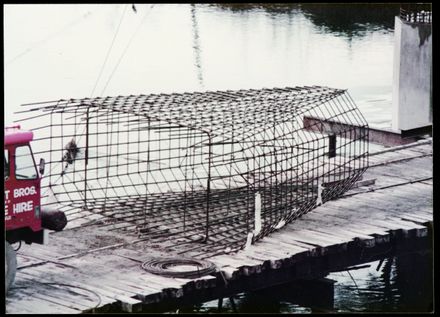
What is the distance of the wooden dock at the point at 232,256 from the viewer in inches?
808

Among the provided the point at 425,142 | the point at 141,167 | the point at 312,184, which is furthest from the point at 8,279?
the point at 141,167

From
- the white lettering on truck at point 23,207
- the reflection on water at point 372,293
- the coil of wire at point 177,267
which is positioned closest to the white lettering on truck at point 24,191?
the white lettering on truck at point 23,207

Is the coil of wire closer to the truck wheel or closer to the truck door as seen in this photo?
the truck door

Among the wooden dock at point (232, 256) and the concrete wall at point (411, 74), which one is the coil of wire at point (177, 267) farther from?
the concrete wall at point (411, 74)

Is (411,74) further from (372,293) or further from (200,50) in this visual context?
(200,50)

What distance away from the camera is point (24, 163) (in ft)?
69.6

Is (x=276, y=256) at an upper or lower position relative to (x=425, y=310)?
upper

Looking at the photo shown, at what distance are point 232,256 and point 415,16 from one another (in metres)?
15.0

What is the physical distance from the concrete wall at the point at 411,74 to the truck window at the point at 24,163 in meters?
16.3

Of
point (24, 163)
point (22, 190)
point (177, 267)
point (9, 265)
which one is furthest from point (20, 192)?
point (177, 267)

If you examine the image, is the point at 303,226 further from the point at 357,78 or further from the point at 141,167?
the point at 357,78

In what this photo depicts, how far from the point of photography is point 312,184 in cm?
2748

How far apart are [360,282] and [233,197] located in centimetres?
428

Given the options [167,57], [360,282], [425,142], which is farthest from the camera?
[167,57]
